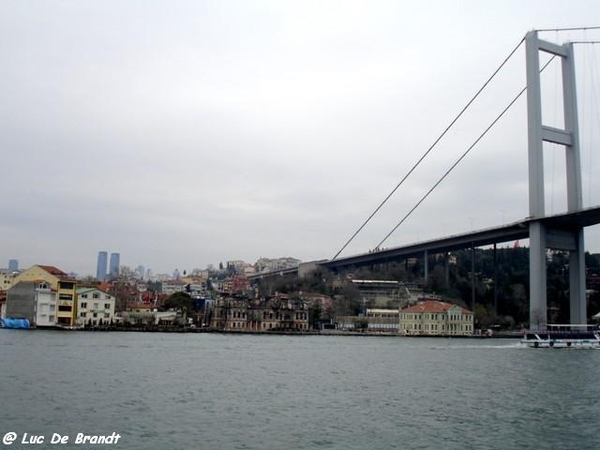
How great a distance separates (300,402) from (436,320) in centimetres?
3048

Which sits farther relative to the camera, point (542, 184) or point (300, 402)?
point (542, 184)

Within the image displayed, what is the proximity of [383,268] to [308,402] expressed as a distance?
46805 mm

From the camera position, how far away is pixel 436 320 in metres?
40.0

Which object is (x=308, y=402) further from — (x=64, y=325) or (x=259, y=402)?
(x=64, y=325)

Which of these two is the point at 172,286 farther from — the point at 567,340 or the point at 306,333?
the point at 567,340

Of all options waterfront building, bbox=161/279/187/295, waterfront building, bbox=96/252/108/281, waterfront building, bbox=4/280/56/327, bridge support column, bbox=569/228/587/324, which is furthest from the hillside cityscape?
waterfront building, bbox=96/252/108/281

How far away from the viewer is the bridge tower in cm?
2678

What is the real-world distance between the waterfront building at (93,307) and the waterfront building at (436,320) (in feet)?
58.2

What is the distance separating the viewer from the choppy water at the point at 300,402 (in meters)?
8.09

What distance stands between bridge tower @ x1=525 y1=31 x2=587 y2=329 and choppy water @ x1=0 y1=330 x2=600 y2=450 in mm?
9441

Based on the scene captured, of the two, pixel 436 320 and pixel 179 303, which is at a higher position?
pixel 179 303

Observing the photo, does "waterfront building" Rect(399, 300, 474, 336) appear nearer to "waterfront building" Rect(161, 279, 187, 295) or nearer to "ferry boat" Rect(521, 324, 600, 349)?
"ferry boat" Rect(521, 324, 600, 349)

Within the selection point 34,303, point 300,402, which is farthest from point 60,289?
point 300,402

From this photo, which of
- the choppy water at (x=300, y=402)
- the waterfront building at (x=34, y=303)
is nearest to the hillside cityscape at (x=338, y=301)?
the waterfront building at (x=34, y=303)
